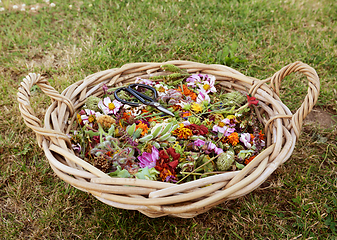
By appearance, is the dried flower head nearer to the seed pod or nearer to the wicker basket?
the wicker basket

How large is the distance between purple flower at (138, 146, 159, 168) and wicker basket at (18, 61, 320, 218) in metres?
0.16

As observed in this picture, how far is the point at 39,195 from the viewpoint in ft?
4.63

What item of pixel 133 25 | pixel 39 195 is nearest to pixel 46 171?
pixel 39 195

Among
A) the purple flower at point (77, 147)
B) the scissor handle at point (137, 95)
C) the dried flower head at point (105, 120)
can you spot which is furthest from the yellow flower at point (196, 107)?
the purple flower at point (77, 147)

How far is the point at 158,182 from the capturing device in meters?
0.97

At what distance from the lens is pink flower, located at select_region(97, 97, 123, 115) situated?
4.52 feet

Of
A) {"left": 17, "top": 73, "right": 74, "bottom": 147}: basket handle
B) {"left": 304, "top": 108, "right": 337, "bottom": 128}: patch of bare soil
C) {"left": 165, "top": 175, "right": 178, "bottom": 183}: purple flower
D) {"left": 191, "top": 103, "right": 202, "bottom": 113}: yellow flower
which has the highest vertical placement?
{"left": 17, "top": 73, "right": 74, "bottom": 147}: basket handle

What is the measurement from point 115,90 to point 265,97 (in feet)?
2.60

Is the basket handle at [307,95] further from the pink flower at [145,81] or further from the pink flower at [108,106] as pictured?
the pink flower at [108,106]

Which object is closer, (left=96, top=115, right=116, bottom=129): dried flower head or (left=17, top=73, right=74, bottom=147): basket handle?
(left=17, top=73, right=74, bottom=147): basket handle

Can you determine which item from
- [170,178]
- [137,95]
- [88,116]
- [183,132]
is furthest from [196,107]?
[88,116]

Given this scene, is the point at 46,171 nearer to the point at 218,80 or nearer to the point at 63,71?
the point at 63,71

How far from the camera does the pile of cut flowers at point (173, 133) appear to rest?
3.74 feet

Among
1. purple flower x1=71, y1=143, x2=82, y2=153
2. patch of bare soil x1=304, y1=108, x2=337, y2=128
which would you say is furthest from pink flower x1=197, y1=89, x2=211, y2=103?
patch of bare soil x1=304, y1=108, x2=337, y2=128
